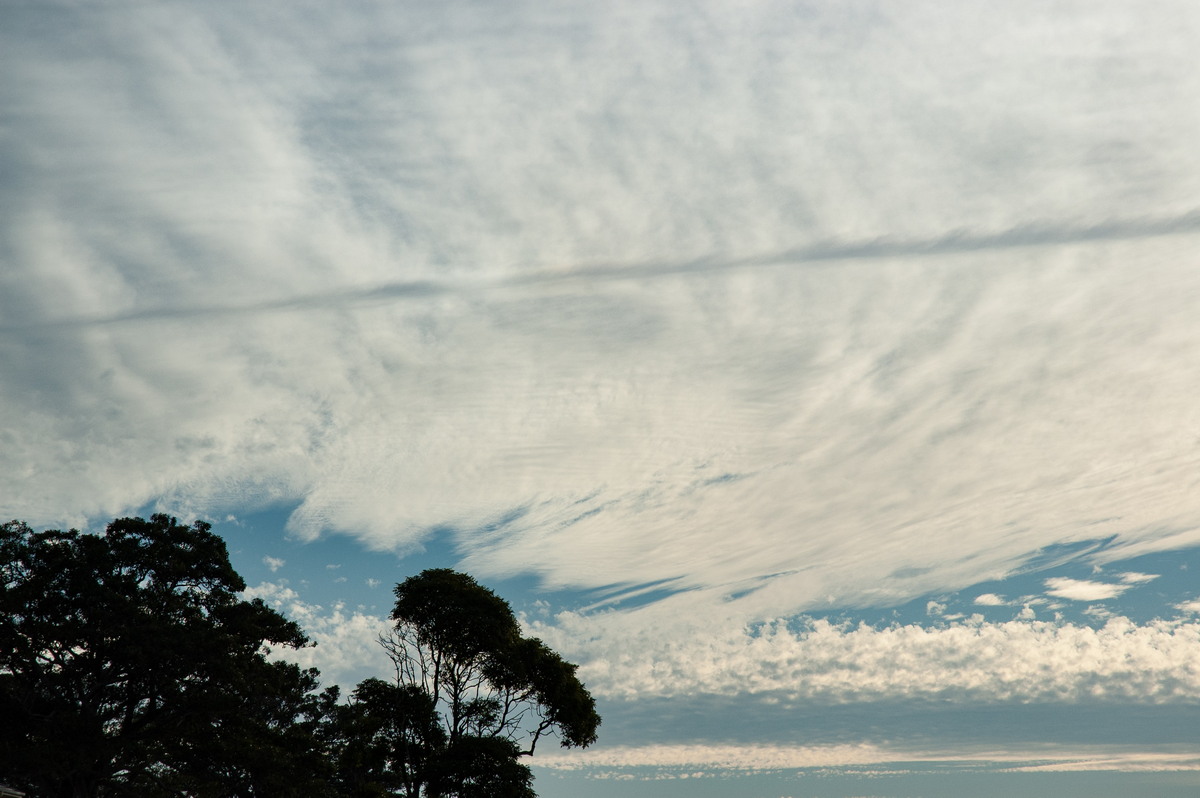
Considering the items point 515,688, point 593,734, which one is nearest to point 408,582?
point 515,688

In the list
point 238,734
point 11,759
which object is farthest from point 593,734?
point 11,759

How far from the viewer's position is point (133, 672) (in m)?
31.1

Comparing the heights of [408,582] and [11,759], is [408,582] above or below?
above

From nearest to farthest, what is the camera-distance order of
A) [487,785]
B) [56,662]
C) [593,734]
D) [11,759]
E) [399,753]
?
[11,759]
[56,662]
[487,785]
[399,753]
[593,734]

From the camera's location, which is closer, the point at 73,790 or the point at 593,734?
the point at 73,790

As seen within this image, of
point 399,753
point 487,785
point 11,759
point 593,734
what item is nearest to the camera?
point 11,759

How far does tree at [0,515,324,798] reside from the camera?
3002 centimetres

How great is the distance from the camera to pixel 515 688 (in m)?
49.1

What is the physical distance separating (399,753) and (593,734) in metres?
10.8

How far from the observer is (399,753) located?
4653 centimetres

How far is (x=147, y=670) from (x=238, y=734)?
12.5 feet

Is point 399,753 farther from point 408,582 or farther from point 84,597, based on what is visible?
point 84,597

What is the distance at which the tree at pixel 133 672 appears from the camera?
30.0 m

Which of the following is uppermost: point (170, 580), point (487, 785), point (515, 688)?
point (170, 580)
